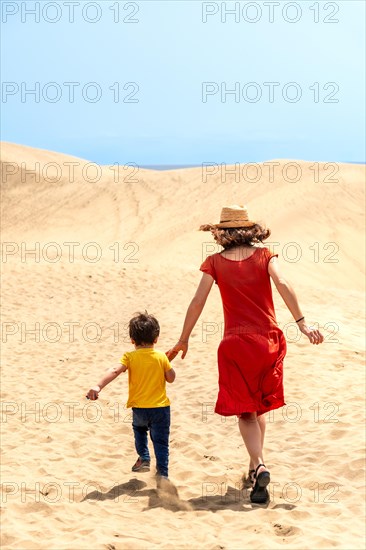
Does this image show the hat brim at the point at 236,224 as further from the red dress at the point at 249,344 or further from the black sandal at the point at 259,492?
the black sandal at the point at 259,492

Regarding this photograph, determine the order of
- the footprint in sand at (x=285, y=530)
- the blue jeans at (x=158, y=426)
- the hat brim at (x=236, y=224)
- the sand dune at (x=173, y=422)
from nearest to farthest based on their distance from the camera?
the footprint in sand at (x=285, y=530), the sand dune at (x=173, y=422), the hat brim at (x=236, y=224), the blue jeans at (x=158, y=426)

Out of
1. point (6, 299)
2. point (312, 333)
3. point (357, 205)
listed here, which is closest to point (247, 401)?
point (312, 333)

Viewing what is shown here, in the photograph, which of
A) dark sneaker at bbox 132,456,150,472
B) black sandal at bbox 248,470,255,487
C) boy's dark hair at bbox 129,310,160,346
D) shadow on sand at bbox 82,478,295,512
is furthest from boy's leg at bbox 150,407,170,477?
black sandal at bbox 248,470,255,487

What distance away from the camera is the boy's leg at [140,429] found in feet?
20.5

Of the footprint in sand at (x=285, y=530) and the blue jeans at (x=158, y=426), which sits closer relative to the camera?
the footprint in sand at (x=285, y=530)

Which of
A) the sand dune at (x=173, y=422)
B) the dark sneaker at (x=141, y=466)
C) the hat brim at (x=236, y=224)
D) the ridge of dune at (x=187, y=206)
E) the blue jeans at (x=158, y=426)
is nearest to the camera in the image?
the sand dune at (x=173, y=422)

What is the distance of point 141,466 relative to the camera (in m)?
6.87

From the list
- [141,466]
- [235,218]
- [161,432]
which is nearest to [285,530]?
[161,432]

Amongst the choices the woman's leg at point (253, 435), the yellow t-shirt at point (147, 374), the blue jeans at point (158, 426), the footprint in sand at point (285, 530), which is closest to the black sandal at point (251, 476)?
the woman's leg at point (253, 435)

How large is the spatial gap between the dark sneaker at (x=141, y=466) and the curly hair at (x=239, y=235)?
2165mm

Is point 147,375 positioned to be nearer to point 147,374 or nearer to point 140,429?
point 147,374

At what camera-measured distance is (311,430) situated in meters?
8.34

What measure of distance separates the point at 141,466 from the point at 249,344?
187cm

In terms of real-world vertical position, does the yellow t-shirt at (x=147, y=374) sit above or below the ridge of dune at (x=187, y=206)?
below
